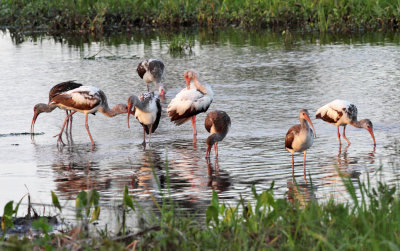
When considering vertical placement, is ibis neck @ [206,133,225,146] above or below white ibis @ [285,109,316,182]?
below

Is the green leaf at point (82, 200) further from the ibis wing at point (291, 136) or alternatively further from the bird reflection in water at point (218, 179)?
the ibis wing at point (291, 136)

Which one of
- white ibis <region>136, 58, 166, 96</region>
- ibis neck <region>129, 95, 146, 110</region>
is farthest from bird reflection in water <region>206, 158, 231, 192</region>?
white ibis <region>136, 58, 166, 96</region>

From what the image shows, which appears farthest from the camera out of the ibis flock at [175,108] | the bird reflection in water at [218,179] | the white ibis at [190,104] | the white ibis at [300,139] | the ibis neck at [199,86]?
the ibis neck at [199,86]

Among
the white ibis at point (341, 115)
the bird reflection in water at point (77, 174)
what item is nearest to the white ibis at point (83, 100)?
the bird reflection in water at point (77, 174)

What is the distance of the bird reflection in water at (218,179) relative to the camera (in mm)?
8531

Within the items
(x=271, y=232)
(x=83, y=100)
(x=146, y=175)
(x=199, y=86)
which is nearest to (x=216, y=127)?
(x=146, y=175)

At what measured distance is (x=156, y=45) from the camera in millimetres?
24344

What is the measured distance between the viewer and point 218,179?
A: 895 centimetres

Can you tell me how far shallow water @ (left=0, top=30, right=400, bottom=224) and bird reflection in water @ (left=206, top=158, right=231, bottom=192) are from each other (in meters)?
0.01

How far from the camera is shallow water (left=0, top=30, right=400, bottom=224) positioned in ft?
A: 28.6

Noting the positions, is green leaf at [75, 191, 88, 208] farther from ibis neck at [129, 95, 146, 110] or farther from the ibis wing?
ibis neck at [129, 95, 146, 110]

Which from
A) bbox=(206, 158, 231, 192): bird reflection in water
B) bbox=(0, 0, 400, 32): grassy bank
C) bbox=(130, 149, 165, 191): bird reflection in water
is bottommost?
bbox=(130, 149, 165, 191): bird reflection in water

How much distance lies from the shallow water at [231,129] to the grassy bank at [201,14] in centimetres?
180

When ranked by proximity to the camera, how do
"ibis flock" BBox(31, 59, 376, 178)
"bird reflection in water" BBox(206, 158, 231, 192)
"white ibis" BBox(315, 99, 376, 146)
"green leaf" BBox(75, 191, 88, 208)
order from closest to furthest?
"green leaf" BBox(75, 191, 88, 208) < "bird reflection in water" BBox(206, 158, 231, 192) < "ibis flock" BBox(31, 59, 376, 178) < "white ibis" BBox(315, 99, 376, 146)
